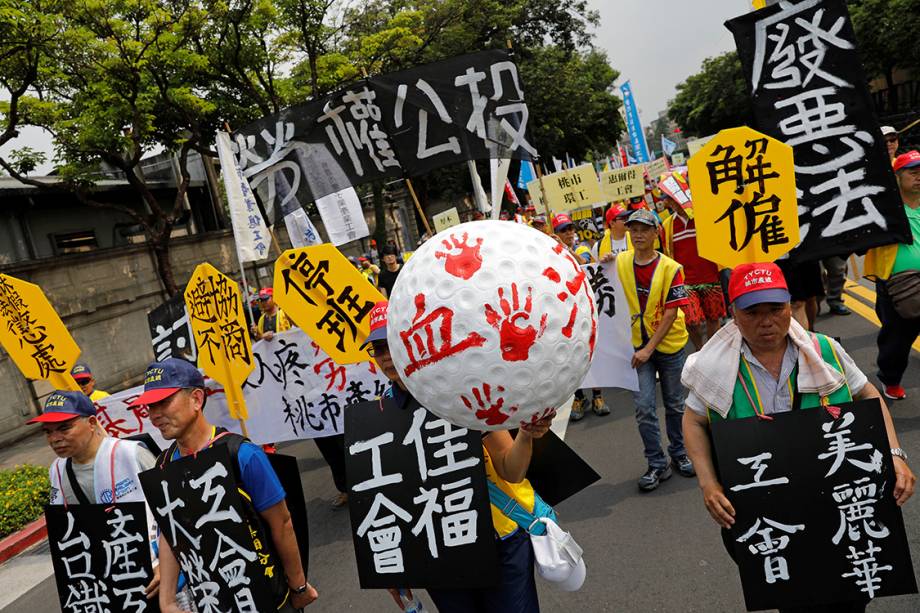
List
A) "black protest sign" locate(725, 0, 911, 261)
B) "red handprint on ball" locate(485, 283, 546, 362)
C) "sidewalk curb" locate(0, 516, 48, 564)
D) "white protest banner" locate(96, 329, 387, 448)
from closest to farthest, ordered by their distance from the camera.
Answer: "red handprint on ball" locate(485, 283, 546, 362)
"black protest sign" locate(725, 0, 911, 261)
"white protest banner" locate(96, 329, 387, 448)
"sidewalk curb" locate(0, 516, 48, 564)

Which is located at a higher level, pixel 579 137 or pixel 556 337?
pixel 579 137

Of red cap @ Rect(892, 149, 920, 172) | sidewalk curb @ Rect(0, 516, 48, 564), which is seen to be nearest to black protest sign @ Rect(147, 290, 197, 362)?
sidewalk curb @ Rect(0, 516, 48, 564)

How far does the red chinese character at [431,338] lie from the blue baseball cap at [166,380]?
55.4 inches

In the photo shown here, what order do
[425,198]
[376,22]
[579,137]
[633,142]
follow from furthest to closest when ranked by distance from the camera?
[579,137] < [425,198] < [376,22] < [633,142]

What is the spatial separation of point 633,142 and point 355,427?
56.4ft

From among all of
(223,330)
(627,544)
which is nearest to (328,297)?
(223,330)

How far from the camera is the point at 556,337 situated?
1.47m

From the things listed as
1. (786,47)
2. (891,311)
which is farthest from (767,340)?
(891,311)

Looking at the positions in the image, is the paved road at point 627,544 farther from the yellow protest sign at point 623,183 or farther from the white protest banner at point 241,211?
the yellow protest sign at point 623,183

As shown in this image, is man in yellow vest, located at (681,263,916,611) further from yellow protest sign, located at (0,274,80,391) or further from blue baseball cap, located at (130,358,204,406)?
yellow protest sign, located at (0,274,80,391)

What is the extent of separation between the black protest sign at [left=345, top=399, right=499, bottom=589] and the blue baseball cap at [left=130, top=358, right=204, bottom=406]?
67 cm

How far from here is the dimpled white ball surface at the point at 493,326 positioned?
144cm

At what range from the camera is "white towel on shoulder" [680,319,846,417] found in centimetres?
221

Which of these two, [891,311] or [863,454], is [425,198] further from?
[863,454]
